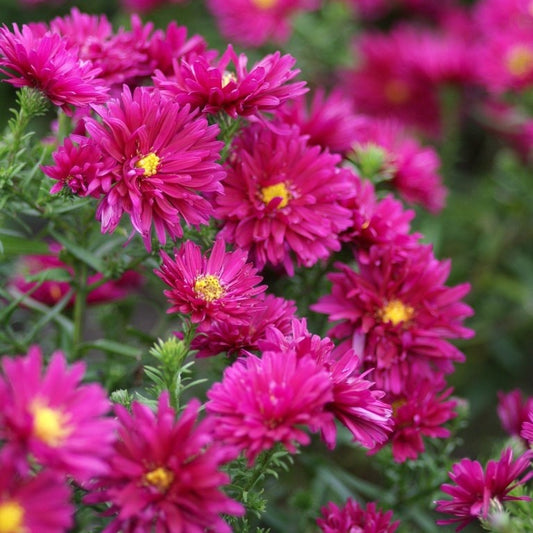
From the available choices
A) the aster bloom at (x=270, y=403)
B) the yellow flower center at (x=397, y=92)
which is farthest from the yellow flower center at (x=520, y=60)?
the aster bloom at (x=270, y=403)

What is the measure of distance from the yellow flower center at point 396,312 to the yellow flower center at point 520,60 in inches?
33.0

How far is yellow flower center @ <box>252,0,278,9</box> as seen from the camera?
69.2 inches

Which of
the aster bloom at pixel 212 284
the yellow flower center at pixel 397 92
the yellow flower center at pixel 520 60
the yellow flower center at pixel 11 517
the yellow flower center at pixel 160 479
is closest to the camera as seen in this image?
the yellow flower center at pixel 11 517

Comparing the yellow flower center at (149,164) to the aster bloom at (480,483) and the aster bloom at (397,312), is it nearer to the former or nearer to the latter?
the aster bloom at (397,312)

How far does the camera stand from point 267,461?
0.80m

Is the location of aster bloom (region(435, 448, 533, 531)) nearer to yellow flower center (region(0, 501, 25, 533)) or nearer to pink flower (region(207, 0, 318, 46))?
yellow flower center (region(0, 501, 25, 533))

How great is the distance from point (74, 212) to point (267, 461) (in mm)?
421

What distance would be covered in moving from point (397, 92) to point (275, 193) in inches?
39.7

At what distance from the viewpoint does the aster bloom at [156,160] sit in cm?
84

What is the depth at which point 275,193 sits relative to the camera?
96cm

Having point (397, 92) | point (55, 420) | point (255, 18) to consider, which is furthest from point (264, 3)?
point (55, 420)

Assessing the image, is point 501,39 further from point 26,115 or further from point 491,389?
point 26,115

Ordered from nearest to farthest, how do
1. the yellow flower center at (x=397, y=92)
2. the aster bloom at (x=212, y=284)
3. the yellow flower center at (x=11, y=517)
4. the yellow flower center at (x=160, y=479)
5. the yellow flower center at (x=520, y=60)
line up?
the yellow flower center at (x=11, y=517) < the yellow flower center at (x=160, y=479) < the aster bloom at (x=212, y=284) < the yellow flower center at (x=520, y=60) < the yellow flower center at (x=397, y=92)

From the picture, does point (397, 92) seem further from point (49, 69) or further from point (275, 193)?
point (49, 69)
